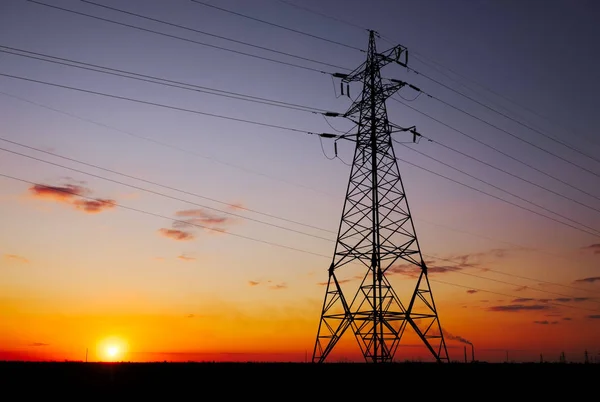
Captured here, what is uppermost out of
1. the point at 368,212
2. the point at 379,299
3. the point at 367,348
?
the point at 368,212

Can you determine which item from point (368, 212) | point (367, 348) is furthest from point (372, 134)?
point (367, 348)

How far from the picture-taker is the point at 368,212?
44.9m
